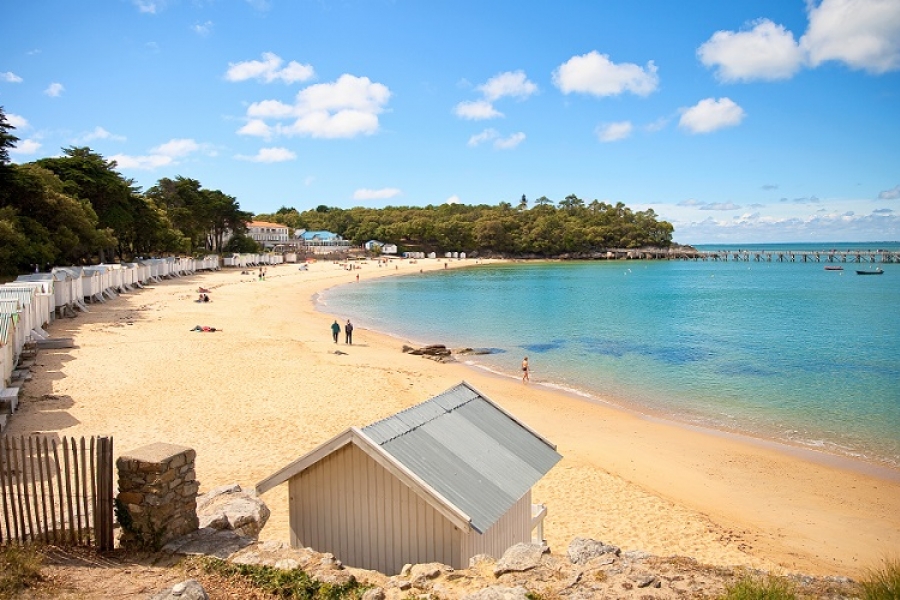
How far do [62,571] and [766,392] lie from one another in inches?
934

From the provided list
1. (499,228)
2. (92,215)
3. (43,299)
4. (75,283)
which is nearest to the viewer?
(43,299)

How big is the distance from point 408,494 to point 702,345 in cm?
3180

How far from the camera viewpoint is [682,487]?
45.0 ft

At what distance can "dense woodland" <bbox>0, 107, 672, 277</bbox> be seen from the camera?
3941 centimetres

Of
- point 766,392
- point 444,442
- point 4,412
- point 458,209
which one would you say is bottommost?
point 766,392

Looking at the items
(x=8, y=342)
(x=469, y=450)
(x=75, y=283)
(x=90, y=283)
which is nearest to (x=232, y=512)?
(x=469, y=450)

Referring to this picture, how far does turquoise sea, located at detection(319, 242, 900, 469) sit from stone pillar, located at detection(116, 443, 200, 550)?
54.8 feet

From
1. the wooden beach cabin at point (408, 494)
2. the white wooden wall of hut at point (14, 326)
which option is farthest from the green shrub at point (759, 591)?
the white wooden wall of hut at point (14, 326)

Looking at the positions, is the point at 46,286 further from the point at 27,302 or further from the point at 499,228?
the point at 499,228

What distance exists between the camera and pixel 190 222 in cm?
8981

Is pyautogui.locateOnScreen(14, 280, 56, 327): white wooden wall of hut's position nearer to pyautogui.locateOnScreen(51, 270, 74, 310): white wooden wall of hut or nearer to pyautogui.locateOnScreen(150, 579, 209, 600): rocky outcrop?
pyautogui.locateOnScreen(51, 270, 74, 310): white wooden wall of hut

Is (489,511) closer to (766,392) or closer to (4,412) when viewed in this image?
(4,412)

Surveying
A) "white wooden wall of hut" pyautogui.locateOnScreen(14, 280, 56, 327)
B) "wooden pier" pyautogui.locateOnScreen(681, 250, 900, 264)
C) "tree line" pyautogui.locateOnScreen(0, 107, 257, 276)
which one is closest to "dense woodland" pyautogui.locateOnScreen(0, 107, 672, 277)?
"tree line" pyautogui.locateOnScreen(0, 107, 257, 276)

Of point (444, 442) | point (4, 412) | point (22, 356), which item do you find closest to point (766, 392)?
point (444, 442)
